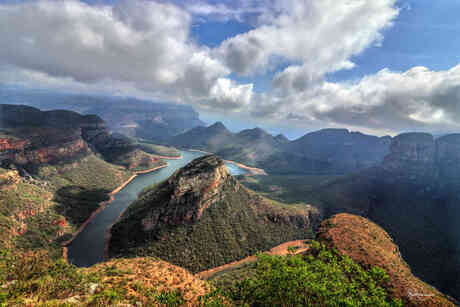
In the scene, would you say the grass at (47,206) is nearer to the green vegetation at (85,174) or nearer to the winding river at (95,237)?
the green vegetation at (85,174)

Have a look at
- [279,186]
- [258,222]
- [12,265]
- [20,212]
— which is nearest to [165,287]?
[12,265]

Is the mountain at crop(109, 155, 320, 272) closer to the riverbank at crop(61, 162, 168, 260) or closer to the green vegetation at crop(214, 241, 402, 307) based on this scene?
the riverbank at crop(61, 162, 168, 260)

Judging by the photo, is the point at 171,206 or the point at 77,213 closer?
the point at 171,206

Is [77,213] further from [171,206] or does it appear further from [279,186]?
[279,186]

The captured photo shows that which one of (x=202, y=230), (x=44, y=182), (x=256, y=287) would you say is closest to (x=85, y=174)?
(x=44, y=182)

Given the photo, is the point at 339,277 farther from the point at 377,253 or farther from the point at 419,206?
the point at 419,206

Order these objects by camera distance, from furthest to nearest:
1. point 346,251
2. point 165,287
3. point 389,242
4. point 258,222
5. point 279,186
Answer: point 279,186 < point 258,222 < point 389,242 < point 346,251 < point 165,287
